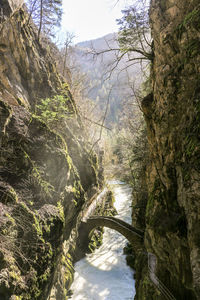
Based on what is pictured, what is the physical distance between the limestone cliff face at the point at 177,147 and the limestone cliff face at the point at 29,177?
2.89m

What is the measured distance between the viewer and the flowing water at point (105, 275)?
8.05m

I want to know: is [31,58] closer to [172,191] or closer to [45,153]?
[45,153]

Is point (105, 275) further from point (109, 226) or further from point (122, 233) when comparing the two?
point (122, 233)

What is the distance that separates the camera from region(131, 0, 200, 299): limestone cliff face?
310 centimetres

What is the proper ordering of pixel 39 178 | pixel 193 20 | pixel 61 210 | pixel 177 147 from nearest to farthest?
1. pixel 193 20
2. pixel 177 147
3. pixel 39 178
4. pixel 61 210

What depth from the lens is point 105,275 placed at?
9.51 metres

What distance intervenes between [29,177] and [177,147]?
415 cm

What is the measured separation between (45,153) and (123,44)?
196 inches

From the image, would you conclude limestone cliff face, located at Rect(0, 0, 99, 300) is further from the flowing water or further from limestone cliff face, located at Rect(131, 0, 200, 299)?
limestone cliff face, located at Rect(131, 0, 200, 299)

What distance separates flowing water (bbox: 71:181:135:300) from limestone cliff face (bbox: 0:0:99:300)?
1058 millimetres

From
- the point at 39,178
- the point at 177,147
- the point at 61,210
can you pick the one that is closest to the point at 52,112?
the point at 39,178

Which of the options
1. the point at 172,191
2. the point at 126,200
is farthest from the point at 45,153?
the point at 126,200

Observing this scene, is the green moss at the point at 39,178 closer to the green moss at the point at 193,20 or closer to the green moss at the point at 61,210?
the green moss at the point at 61,210

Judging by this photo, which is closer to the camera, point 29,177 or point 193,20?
point 193,20
